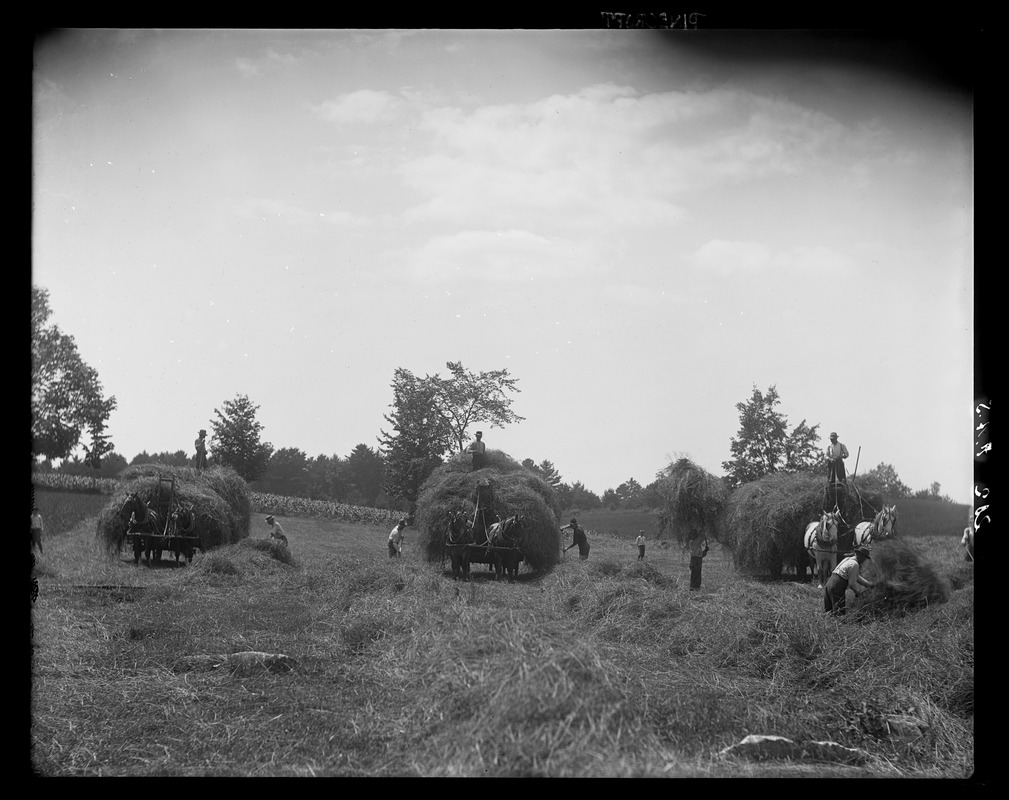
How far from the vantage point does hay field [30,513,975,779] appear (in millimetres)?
Result: 4387

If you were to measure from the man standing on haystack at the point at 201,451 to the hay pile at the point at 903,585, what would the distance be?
856cm

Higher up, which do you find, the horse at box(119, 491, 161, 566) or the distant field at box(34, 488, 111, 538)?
the distant field at box(34, 488, 111, 538)

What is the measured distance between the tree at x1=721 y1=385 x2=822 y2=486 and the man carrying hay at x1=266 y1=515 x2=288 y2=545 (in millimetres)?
7393

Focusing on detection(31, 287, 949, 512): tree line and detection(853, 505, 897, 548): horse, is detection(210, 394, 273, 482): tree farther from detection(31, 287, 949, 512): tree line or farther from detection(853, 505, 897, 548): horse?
detection(853, 505, 897, 548): horse

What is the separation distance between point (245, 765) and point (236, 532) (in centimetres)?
846

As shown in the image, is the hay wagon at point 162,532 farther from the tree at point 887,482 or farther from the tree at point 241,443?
the tree at point 887,482

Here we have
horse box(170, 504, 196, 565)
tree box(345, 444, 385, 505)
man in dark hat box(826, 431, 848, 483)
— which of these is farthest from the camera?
horse box(170, 504, 196, 565)

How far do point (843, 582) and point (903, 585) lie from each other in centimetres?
62

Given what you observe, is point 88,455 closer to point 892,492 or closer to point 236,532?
point 236,532

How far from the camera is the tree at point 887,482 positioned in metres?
9.10

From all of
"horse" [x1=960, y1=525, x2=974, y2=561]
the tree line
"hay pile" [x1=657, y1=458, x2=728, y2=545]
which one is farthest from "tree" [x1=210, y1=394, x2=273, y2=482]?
"horse" [x1=960, y1=525, x2=974, y2=561]

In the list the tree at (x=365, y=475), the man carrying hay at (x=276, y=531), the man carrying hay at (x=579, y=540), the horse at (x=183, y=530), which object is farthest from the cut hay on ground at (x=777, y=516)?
the horse at (x=183, y=530)

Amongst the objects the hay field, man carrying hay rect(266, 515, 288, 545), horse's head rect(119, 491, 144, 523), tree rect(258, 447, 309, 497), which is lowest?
the hay field

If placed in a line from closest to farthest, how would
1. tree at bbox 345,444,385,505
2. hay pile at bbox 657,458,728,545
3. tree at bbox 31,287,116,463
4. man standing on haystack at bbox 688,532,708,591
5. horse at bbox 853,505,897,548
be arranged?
tree at bbox 31,287,116,463, horse at bbox 853,505,897,548, man standing on haystack at bbox 688,532,708,591, hay pile at bbox 657,458,728,545, tree at bbox 345,444,385,505
